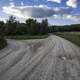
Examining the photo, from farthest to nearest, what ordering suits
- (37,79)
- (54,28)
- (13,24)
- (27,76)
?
(54,28) < (13,24) < (27,76) < (37,79)

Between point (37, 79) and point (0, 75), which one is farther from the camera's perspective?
point (0, 75)

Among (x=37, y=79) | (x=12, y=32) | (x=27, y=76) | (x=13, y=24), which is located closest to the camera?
(x=37, y=79)

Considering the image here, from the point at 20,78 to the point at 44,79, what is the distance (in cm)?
86

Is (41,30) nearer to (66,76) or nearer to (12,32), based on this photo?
(12,32)

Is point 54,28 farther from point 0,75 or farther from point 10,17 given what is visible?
point 0,75

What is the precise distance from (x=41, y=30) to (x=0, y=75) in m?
Answer: 109

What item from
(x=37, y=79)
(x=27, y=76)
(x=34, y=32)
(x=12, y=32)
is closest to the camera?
(x=37, y=79)

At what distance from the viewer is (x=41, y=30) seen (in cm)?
11544

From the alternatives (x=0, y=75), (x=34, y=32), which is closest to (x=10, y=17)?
(x=34, y=32)

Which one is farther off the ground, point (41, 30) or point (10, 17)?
point (10, 17)

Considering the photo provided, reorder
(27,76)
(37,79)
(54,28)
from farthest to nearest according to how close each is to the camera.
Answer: (54,28), (27,76), (37,79)

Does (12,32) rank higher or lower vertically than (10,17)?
lower

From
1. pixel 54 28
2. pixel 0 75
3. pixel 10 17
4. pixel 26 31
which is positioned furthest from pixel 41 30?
pixel 0 75

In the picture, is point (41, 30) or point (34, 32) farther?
point (41, 30)
